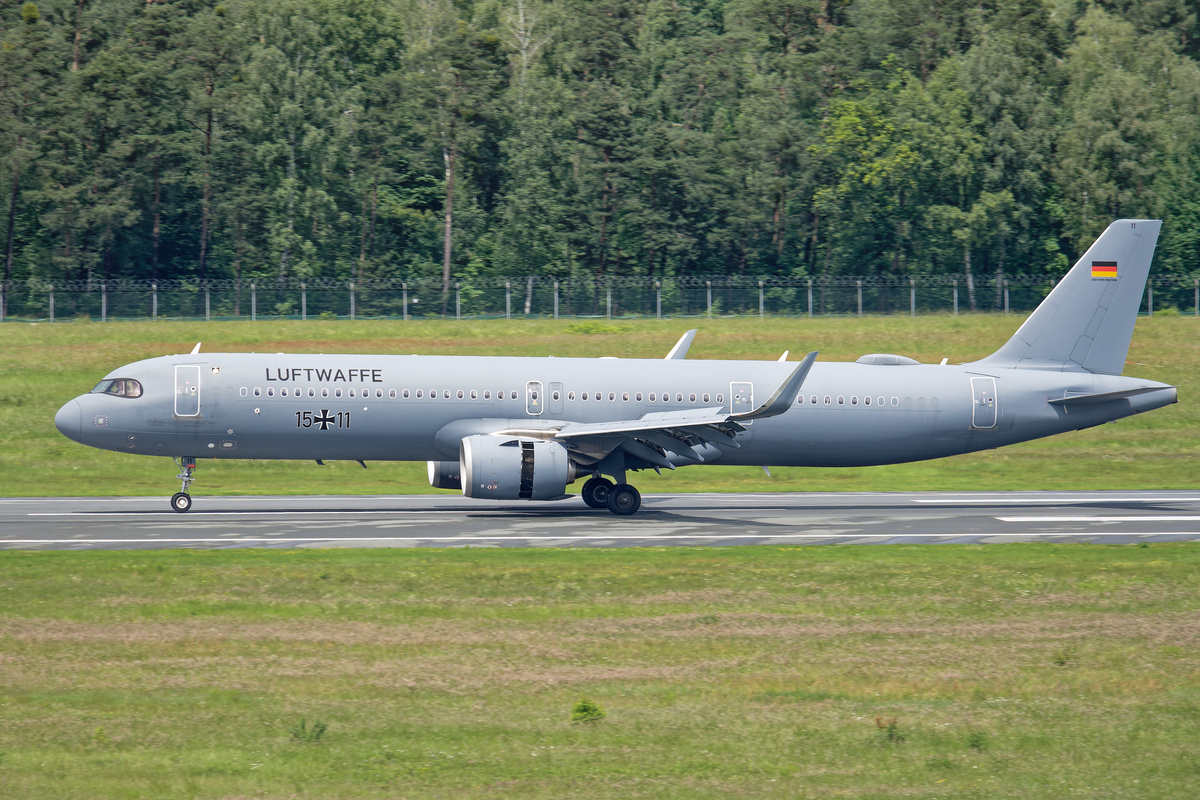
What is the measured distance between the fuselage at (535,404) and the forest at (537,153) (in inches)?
2038

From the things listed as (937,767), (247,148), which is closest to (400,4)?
(247,148)

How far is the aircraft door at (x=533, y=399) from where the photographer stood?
1261 inches

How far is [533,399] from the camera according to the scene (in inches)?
1264

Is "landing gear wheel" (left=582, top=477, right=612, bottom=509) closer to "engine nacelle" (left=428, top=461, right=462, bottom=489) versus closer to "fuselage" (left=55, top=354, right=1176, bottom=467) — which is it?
"fuselage" (left=55, top=354, right=1176, bottom=467)

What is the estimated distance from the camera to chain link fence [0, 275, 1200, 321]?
205ft

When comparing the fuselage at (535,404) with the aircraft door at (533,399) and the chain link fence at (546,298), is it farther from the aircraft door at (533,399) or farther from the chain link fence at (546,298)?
the chain link fence at (546,298)

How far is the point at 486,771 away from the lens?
12164mm

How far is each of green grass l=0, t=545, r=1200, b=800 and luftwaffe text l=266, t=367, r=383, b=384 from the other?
822 centimetres

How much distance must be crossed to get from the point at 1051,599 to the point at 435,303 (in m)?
47.0

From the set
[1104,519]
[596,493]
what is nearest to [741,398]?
[596,493]

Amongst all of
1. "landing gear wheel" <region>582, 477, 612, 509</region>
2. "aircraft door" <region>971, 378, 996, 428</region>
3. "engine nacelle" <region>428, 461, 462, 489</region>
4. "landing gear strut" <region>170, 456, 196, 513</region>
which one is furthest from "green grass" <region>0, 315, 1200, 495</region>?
"landing gear wheel" <region>582, 477, 612, 509</region>

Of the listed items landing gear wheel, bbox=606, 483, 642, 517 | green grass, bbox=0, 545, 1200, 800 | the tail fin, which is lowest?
green grass, bbox=0, 545, 1200, 800

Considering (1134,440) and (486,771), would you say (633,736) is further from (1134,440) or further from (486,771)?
(1134,440)

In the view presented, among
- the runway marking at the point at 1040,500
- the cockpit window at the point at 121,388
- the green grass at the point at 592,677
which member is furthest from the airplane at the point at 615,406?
the green grass at the point at 592,677
